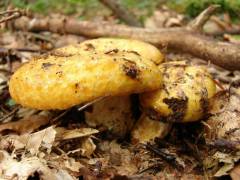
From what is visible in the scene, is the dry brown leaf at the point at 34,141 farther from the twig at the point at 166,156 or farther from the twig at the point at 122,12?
the twig at the point at 122,12

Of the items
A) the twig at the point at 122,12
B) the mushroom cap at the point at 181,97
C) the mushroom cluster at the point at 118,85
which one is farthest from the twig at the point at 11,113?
the twig at the point at 122,12

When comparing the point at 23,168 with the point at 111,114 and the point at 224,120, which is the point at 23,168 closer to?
the point at 111,114

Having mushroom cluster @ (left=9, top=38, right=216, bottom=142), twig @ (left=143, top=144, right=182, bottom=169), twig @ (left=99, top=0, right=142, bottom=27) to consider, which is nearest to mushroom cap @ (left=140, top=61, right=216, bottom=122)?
mushroom cluster @ (left=9, top=38, right=216, bottom=142)

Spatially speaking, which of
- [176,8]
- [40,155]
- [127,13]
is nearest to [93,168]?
[40,155]

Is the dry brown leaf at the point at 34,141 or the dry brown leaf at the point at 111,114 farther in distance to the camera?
the dry brown leaf at the point at 111,114

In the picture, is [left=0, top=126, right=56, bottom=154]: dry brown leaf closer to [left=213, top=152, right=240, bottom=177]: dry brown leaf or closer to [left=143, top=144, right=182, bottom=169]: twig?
[left=143, top=144, right=182, bottom=169]: twig

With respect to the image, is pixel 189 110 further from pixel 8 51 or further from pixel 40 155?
pixel 8 51
